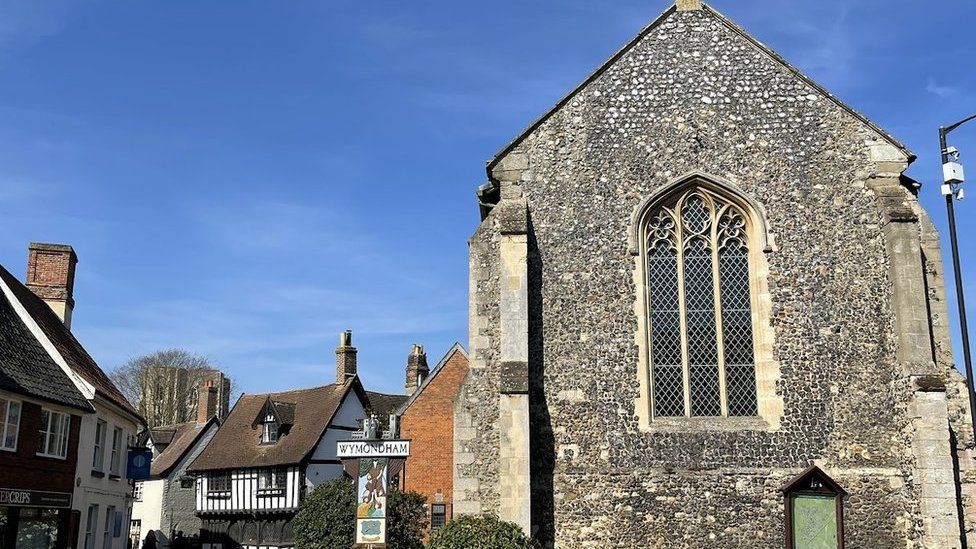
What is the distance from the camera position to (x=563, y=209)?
54.3 feet

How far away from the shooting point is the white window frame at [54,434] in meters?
20.0

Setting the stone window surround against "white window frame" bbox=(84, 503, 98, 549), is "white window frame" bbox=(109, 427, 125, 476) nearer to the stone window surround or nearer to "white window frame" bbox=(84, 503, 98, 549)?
"white window frame" bbox=(84, 503, 98, 549)

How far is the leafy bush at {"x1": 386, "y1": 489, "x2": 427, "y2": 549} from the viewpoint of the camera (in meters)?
22.0

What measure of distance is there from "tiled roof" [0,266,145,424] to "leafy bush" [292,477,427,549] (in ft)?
20.7

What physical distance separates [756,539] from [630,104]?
831 centimetres

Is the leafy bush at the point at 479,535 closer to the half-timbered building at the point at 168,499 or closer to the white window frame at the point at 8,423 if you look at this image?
the white window frame at the point at 8,423

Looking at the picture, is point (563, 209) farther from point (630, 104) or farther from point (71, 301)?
point (71, 301)

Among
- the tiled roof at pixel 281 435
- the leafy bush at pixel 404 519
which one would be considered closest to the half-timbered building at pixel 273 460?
the tiled roof at pixel 281 435

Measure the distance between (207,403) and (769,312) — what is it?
119ft

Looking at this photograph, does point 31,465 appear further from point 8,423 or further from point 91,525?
point 91,525

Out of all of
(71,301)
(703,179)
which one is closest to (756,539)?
(703,179)

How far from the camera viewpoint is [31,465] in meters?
19.4

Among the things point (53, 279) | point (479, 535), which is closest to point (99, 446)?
point (53, 279)

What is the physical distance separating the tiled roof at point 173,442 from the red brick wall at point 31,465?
833 inches
